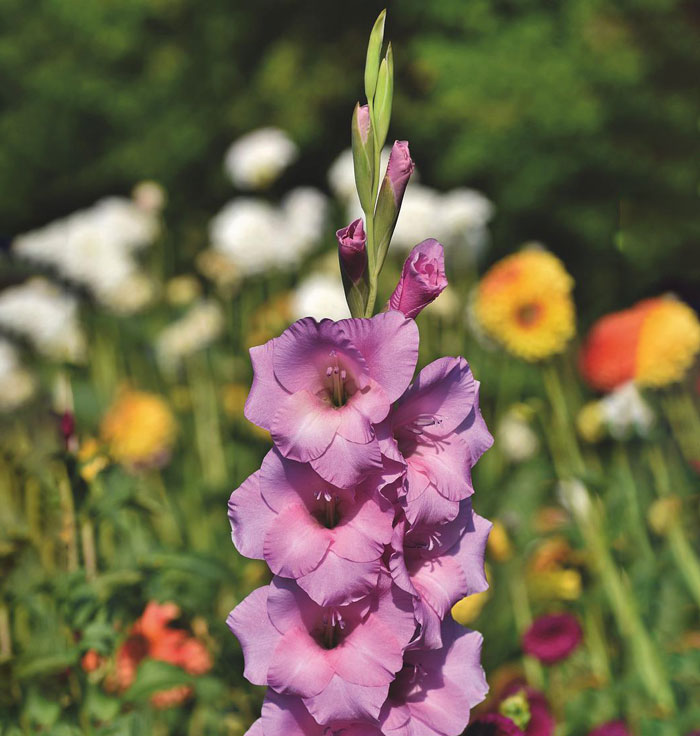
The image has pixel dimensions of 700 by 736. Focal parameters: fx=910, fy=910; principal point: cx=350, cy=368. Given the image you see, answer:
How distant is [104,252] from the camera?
3.31 metres

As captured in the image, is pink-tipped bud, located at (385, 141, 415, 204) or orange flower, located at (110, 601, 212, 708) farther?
orange flower, located at (110, 601, 212, 708)

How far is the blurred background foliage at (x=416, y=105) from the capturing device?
16.4ft

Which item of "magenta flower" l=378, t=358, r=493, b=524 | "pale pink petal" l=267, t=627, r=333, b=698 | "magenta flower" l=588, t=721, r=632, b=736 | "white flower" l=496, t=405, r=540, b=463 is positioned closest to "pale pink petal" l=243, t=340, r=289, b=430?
"magenta flower" l=378, t=358, r=493, b=524

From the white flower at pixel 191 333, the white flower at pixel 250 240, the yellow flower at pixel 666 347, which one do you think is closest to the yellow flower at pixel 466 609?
the yellow flower at pixel 666 347

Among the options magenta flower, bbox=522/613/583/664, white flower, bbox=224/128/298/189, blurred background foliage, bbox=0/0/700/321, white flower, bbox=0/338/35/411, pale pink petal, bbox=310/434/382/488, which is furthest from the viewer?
blurred background foliage, bbox=0/0/700/321

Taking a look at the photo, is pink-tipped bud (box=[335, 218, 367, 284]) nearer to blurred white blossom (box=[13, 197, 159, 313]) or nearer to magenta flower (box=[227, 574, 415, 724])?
magenta flower (box=[227, 574, 415, 724])

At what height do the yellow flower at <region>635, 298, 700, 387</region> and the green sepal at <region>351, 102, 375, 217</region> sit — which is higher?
the green sepal at <region>351, 102, 375, 217</region>

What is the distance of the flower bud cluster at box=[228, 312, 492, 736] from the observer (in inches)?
32.6

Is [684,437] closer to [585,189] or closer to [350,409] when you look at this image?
[350,409]

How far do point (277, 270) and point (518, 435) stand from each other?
118 cm

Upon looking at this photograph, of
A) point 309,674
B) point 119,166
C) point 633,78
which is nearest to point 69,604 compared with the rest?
point 309,674

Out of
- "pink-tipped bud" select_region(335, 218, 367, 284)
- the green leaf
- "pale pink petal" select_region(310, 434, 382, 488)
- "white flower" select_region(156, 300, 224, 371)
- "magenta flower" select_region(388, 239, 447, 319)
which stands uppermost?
"white flower" select_region(156, 300, 224, 371)

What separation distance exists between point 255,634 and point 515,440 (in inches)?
85.8

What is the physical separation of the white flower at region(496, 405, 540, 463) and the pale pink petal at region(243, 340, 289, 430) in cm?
216
